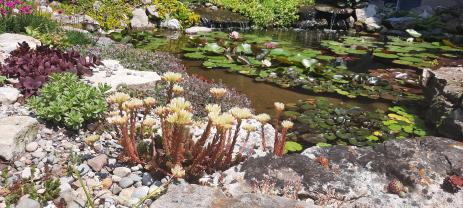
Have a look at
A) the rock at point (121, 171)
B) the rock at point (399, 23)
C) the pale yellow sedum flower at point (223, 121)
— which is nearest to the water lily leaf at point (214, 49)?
the rock at point (121, 171)

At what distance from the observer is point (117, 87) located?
18.9 ft

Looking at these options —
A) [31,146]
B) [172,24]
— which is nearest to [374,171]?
[31,146]

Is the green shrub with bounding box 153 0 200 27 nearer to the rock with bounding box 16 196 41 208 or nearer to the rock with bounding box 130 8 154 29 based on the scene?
the rock with bounding box 130 8 154 29

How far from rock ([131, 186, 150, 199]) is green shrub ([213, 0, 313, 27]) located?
13380mm

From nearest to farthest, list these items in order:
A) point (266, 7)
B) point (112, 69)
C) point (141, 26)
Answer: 1. point (112, 69)
2. point (141, 26)
3. point (266, 7)

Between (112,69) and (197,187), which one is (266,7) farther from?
(197,187)

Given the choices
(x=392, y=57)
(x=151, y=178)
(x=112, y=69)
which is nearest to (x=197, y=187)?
(x=151, y=178)

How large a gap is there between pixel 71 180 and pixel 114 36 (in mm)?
8767

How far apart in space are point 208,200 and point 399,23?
15.8 meters

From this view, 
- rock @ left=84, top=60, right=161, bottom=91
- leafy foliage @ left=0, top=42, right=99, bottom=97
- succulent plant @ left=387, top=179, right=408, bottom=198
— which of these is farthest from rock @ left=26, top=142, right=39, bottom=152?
succulent plant @ left=387, top=179, right=408, bottom=198

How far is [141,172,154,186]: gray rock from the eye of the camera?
347 cm

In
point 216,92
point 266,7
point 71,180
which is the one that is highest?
point 266,7

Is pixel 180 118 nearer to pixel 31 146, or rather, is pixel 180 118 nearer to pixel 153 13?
pixel 31 146

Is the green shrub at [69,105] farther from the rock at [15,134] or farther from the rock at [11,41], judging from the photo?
the rock at [11,41]
